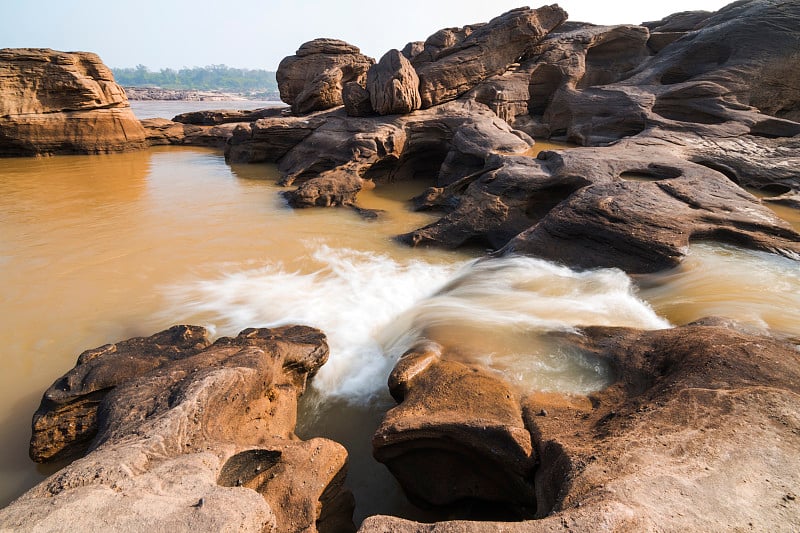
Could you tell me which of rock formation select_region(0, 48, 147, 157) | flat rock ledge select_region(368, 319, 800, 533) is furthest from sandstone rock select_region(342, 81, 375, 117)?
rock formation select_region(0, 48, 147, 157)

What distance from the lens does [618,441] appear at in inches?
73.7

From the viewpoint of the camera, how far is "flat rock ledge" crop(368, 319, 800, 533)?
57.6 inches

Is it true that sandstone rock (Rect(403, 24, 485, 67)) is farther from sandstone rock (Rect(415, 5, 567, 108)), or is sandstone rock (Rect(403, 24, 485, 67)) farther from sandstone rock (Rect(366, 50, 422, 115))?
sandstone rock (Rect(366, 50, 422, 115))

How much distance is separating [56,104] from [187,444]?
15.4 metres

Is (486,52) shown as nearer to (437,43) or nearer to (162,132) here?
(437,43)

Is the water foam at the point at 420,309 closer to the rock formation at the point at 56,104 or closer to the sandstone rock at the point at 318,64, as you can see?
the sandstone rock at the point at 318,64

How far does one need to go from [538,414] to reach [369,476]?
1069mm

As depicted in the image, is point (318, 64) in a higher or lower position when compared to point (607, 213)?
higher

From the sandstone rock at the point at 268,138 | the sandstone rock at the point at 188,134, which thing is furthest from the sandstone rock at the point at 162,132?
the sandstone rock at the point at 268,138

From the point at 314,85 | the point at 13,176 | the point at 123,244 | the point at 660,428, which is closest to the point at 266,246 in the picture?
the point at 123,244

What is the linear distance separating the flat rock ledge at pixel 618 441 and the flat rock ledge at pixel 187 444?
466mm

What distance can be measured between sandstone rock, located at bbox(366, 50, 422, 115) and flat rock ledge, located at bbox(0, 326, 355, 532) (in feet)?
24.8

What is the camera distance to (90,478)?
169cm

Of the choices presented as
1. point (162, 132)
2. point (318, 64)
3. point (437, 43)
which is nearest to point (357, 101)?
point (437, 43)
